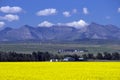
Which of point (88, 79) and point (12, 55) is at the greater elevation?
point (12, 55)

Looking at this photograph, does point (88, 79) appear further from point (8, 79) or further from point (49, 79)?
point (8, 79)

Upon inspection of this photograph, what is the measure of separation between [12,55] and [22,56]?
2.66m

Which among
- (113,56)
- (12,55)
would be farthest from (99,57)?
(12,55)

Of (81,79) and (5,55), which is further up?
(5,55)

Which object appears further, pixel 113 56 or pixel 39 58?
pixel 113 56

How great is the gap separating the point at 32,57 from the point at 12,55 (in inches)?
225

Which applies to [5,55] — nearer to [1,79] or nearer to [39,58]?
[39,58]

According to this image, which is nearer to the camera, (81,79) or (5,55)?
(81,79)

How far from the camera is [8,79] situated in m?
31.0

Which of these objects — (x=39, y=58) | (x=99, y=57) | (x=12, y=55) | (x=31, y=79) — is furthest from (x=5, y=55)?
(x=31, y=79)

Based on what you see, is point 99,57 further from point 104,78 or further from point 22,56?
point 104,78

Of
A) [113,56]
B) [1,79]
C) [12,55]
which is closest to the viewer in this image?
[1,79]

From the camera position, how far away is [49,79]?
31.2m

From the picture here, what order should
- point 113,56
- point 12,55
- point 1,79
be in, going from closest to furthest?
point 1,79 < point 12,55 < point 113,56
